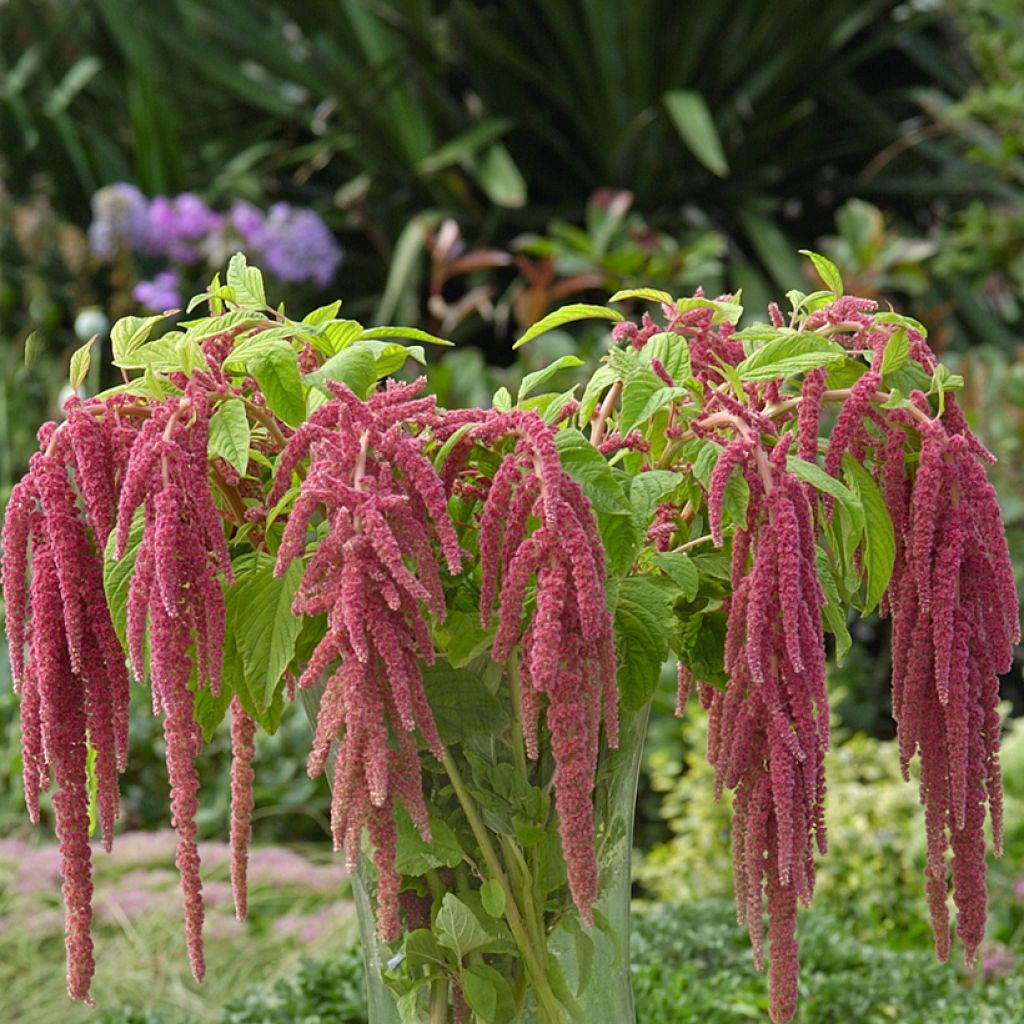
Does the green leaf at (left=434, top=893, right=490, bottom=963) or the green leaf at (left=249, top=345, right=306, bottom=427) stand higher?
the green leaf at (left=249, top=345, right=306, bottom=427)

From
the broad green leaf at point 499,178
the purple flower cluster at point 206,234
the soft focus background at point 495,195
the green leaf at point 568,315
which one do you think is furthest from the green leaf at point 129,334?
the broad green leaf at point 499,178

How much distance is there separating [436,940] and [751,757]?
234 mm

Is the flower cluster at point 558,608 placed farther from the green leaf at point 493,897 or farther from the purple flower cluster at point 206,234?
the purple flower cluster at point 206,234

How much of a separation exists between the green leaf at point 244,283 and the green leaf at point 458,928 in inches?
14.9

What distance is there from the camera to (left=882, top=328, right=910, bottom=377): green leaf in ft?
2.87

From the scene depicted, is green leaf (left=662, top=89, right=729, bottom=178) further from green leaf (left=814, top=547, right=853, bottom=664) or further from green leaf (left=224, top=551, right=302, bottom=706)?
green leaf (left=224, top=551, right=302, bottom=706)

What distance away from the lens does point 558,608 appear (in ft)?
2.49

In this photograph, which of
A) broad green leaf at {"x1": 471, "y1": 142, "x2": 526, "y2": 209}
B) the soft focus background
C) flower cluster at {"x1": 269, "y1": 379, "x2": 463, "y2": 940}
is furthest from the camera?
broad green leaf at {"x1": 471, "y1": 142, "x2": 526, "y2": 209}

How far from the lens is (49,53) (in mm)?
5469

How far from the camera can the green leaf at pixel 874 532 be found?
0.88 meters

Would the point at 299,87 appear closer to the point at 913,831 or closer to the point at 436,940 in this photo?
the point at 913,831

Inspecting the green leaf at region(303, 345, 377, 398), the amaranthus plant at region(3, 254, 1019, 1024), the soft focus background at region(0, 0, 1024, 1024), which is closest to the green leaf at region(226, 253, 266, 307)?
the amaranthus plant at region(3, 254, 1019, 1024)

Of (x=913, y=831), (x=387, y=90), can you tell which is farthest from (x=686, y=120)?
(x=913, y=831)

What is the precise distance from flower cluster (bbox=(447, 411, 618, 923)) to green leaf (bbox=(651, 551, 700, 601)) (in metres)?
0.10
